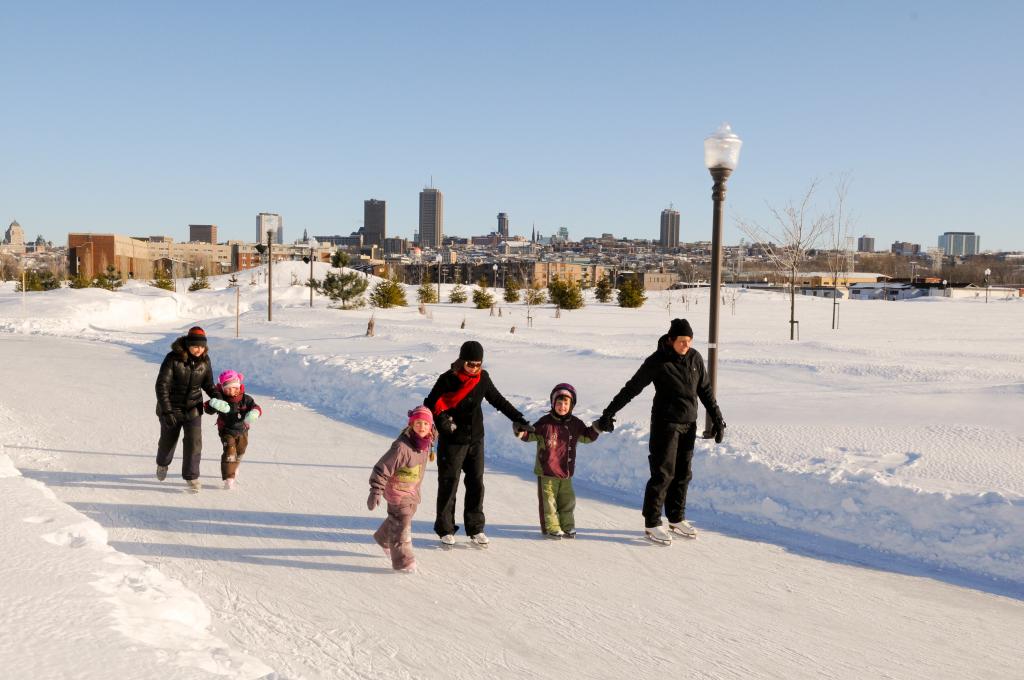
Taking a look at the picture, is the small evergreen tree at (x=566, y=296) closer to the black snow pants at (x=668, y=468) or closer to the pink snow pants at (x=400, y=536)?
the black snow pants at (x=668, y=468)

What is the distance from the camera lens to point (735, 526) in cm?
634

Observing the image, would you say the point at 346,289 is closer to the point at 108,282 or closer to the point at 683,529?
the point at 108,282

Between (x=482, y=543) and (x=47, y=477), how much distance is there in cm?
456

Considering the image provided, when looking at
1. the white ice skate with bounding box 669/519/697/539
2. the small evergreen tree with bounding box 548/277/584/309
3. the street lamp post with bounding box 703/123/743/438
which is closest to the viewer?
the white ice skate with bounding box 669/519/697/539

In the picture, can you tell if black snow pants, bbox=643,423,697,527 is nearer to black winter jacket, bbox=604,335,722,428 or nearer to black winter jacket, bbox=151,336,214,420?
black winter jacket, bbox=604,335,722,428

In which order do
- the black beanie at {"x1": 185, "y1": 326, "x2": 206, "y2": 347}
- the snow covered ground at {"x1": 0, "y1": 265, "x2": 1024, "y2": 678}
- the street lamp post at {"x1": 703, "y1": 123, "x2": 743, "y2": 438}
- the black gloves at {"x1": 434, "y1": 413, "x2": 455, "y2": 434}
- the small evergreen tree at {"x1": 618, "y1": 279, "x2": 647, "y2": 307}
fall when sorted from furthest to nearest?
the small evergreen tree at {"x1": 618, "y1": 279, "x2": 647, "y2": 307} < the street lamp post at {"x1": 703, "y1": 123, "x2": 743, "y2": 438} < the black beanie at {"x1": 185, "y1": 326, "x2": 206, "y2": 347} < the black gloves at {"x1": 434, "y1": 413, "x2": 455, "y2": 434} < the snow covered ground at {"x1": 0, "y1": 265, "x2": 1024, "y2": 678}

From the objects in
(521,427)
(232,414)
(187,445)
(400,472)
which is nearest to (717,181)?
(521,427)

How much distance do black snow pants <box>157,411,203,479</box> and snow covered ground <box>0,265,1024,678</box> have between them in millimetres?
270

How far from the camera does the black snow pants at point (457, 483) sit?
5531 millimetres

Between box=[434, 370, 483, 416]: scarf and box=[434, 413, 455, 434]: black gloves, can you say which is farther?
box=[434, 370, 483, 416]: scarf

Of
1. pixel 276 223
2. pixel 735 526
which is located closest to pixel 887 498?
pixel 735 526

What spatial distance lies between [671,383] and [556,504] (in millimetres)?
1259

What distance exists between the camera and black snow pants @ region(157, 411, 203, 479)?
6.99 m

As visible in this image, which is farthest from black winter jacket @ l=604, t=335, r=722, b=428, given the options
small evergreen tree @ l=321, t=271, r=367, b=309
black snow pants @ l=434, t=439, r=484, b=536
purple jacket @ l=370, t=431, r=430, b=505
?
small evergreen tree @ l=321, t=271, r=367, b=309
